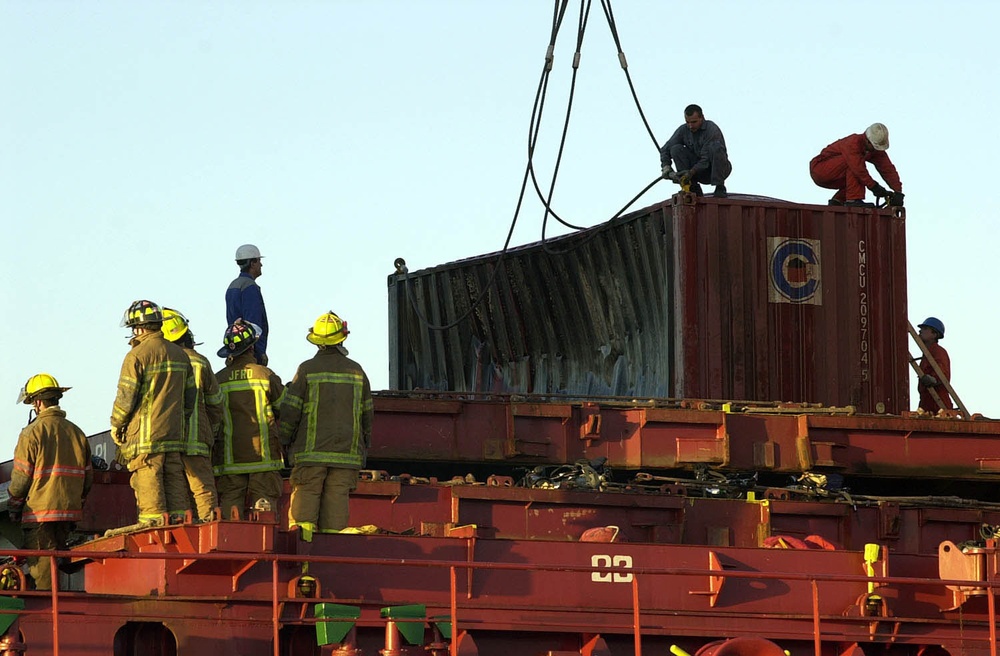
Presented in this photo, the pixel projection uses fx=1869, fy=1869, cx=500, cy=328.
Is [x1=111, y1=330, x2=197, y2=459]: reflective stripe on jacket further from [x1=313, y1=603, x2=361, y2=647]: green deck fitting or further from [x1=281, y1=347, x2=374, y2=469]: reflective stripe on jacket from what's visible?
[x1=313, y1=603, x2=361, y2=647]: green deck fitting

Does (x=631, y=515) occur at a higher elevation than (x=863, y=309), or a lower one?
lower

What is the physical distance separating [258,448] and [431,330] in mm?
8417

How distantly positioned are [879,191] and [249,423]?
755 cm

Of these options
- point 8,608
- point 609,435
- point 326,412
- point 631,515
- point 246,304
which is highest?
point 246,304

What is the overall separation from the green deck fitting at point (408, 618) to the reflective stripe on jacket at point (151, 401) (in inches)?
70.5

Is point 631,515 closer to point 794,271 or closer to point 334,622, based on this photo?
point 334,622

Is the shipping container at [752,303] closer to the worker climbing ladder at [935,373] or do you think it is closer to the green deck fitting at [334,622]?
the worker climbing ladder at [935,373]

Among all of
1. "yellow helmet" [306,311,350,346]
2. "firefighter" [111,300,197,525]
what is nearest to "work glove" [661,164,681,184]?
"yellow helmet" [306,311,350,346]

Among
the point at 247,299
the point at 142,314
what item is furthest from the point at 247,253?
the point at 142,314

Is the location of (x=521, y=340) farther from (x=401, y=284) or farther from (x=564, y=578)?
(x=564, y=578)

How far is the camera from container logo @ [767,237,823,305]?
16.5 metres

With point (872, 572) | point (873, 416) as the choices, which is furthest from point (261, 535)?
point (873, 416)

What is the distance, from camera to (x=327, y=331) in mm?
12062

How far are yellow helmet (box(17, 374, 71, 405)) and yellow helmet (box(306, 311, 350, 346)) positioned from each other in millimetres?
1764
